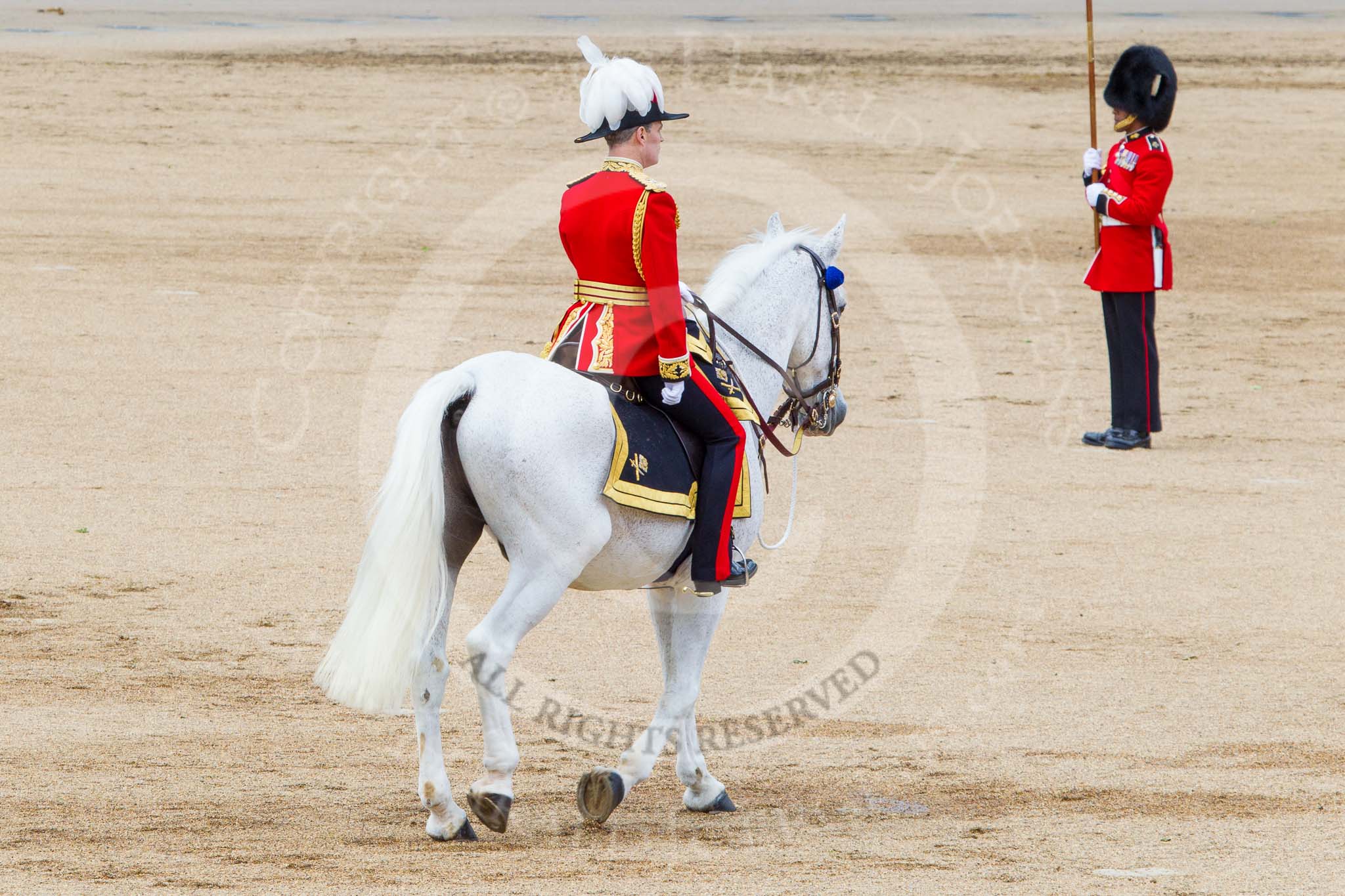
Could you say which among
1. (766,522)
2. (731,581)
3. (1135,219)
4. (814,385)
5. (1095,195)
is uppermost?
(1095,195)

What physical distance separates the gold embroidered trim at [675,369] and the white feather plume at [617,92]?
68 centimetres

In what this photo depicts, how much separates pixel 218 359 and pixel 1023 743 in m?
7.81

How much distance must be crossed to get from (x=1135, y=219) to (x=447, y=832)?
708 cm

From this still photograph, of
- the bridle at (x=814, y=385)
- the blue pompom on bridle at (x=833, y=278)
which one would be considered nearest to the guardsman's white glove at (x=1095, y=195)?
the bridle at (x=814, y=385)

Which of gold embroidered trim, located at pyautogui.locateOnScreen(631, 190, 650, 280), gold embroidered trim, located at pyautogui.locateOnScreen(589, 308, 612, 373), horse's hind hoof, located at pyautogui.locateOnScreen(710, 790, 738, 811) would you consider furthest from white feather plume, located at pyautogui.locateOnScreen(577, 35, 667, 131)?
horse's hind hoof, located at pyautogui.locateOnScreen(710, 790, 738, 811)

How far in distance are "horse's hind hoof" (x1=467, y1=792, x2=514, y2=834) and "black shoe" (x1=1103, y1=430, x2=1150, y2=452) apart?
6.83 meters

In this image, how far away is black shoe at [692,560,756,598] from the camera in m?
4.82

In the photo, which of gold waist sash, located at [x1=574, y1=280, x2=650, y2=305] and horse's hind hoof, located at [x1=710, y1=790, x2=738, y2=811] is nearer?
gold waist sash, located at [x1=574, y1=280, x2=650, y2=305]

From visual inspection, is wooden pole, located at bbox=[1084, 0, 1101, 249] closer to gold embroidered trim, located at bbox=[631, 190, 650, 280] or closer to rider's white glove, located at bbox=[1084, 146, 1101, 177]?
rider's white glove, located at bbox=[1084, 146, 1101, 177]

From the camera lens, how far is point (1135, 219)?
33.9 ft

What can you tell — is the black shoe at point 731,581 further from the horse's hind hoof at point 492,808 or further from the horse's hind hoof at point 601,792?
the horse's hind hoof at point 492,808

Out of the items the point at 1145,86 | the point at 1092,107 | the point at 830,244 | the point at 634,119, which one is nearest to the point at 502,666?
the point at 634,119

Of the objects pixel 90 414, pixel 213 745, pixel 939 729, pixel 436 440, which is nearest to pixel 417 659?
pixel 436 440

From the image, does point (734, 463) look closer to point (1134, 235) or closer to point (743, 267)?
point (743, 267)
